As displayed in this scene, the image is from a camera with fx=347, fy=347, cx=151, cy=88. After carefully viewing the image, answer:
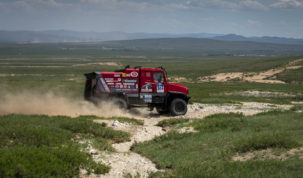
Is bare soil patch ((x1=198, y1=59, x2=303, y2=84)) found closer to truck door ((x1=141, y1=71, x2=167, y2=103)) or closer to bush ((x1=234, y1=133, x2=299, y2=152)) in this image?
truck door ((x1=141, y1=71, x2=167, y2=103))

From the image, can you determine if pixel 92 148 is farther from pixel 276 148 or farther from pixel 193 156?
pixel 276 148

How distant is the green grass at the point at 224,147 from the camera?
876 centimetres

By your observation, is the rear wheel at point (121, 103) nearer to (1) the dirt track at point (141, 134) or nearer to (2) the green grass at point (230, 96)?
(1) the dirt track at point (141, 134)

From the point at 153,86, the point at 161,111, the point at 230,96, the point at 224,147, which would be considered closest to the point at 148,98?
the point at 153,86

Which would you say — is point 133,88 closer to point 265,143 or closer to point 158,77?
point 158,77

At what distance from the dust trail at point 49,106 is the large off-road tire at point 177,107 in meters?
2.85

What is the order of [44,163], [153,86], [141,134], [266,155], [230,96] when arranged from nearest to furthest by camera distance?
[44,163] < [266,155] < [141,134] < [153,86] < [230,96]

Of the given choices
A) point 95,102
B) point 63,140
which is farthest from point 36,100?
point 63,140

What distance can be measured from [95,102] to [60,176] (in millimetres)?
12328

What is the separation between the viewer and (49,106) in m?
21.1

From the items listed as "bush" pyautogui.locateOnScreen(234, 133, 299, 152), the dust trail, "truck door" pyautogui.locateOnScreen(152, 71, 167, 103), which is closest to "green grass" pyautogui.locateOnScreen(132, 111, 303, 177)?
"bush" pyautogui.locateOnScreen(234, 133, 299, 152)

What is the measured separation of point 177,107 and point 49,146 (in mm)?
11560

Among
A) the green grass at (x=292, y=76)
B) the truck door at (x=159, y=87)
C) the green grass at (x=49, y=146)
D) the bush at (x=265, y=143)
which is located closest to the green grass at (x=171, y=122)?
the truck door at (x=159, y=87)

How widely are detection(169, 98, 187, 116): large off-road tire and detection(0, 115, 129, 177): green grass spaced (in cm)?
688
